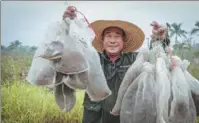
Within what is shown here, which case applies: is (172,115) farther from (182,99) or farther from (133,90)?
(133,90)

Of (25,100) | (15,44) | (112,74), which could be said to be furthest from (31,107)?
(112,74)

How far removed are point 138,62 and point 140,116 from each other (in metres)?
0.26

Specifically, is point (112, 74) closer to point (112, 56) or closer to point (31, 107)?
point (112, 56)

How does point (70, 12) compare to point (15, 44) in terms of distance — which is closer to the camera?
point (70, 12)

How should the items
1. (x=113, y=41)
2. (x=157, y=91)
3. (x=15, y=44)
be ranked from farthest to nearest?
(x=15, y=44)
(x=113, y=41)
(x=157, y=91)

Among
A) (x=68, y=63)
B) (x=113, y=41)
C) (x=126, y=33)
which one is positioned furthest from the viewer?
(x=126, y=33)

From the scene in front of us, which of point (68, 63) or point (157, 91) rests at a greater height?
point (68, 63)

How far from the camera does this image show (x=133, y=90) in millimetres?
1654

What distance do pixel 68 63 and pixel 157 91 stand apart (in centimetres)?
41

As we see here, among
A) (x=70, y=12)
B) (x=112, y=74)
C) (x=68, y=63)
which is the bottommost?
(x=112, y=74)

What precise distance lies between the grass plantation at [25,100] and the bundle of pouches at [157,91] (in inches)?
40.7

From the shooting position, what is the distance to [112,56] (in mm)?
2027

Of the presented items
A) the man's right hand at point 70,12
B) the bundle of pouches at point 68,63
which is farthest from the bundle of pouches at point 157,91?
the man's right hand at point 70,12

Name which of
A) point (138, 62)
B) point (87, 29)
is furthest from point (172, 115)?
point (87, 29)
